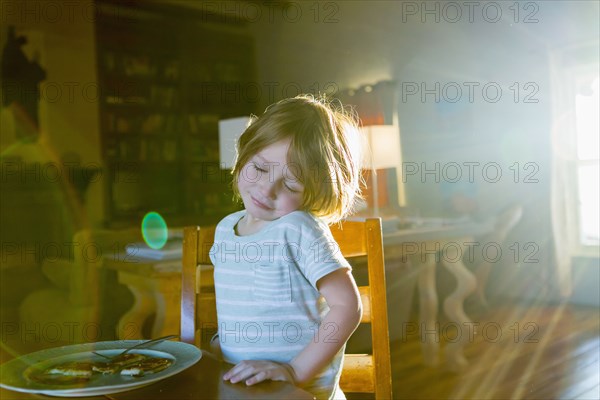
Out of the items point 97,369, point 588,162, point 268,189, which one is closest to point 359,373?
point 268,189

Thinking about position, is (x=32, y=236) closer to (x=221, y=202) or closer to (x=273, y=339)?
(x=221, y=202)

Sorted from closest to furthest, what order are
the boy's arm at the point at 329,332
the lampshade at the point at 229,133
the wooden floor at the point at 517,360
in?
1. the boy's arm at the point at 329,332
2. the wooden floor at the point at 517,360
3. the lampshade at the point at 229,133

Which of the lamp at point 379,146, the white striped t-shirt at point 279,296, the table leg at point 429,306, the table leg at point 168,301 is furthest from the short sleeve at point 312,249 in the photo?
the lamp at point 379,146

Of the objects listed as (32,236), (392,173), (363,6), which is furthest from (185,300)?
(32,236)

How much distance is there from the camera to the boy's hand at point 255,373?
0.73m

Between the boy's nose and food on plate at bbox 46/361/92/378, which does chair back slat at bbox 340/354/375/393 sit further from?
food on plate at bbox 46/361/92/378

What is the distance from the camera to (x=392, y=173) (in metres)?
4.65

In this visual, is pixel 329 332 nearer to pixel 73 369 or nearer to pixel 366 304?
pixel 366 304

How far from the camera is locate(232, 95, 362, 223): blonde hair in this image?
0.95 m

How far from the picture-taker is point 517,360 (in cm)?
319

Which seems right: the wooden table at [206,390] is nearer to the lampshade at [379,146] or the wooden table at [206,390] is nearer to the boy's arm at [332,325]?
the boy's arm at [332,325]

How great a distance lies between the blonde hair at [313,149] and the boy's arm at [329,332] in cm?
16

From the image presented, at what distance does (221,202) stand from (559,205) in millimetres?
2931

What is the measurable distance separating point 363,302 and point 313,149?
294mm
